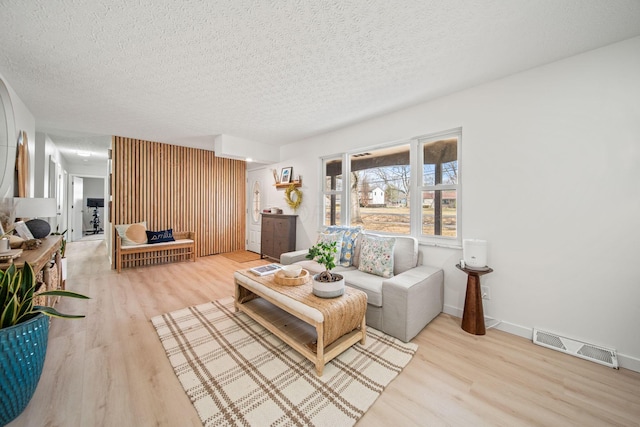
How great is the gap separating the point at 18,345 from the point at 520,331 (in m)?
3.80

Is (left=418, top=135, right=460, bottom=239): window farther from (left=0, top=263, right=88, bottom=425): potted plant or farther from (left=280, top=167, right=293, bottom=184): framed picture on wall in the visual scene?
(left=0, top=263, right=88, bottom=425): potted plant

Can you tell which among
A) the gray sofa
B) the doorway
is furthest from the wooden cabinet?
the doorway

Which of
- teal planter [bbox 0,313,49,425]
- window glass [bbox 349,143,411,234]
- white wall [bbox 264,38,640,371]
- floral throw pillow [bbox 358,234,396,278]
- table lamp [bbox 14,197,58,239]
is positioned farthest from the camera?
window glass [bbox 349,143,411,234]

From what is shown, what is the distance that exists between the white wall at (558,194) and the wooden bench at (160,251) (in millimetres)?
4834

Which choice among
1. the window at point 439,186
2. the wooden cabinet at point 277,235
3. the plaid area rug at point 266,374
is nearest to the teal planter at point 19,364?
the plaid area rug at point 266,374

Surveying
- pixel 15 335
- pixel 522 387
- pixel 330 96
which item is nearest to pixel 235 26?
pixel 330 96

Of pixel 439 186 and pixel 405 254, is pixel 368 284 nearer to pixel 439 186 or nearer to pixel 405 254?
pixel 405 254

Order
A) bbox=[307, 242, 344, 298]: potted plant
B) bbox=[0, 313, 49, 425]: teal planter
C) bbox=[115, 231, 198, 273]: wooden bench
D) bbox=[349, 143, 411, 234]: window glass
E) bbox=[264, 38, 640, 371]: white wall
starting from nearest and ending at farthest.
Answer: bbox=[0, 313, 49, 425]: teal planter < bbox=[264, 38, 640, 371]: white wall < bbox=[307, 242, 344, 298]: potted plant < bbox=[349, 143, 411, 234]: window glass < bbox=[115, 231, 198, 273]: wooden bench

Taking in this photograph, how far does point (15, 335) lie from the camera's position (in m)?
1.26

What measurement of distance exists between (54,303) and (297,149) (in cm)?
421

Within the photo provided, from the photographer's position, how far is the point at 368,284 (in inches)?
95.8

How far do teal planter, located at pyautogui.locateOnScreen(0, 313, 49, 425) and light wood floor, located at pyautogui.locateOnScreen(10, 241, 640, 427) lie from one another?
123 mm

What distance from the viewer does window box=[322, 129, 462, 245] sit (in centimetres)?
287

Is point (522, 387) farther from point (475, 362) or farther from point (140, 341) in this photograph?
point (140, 341)
